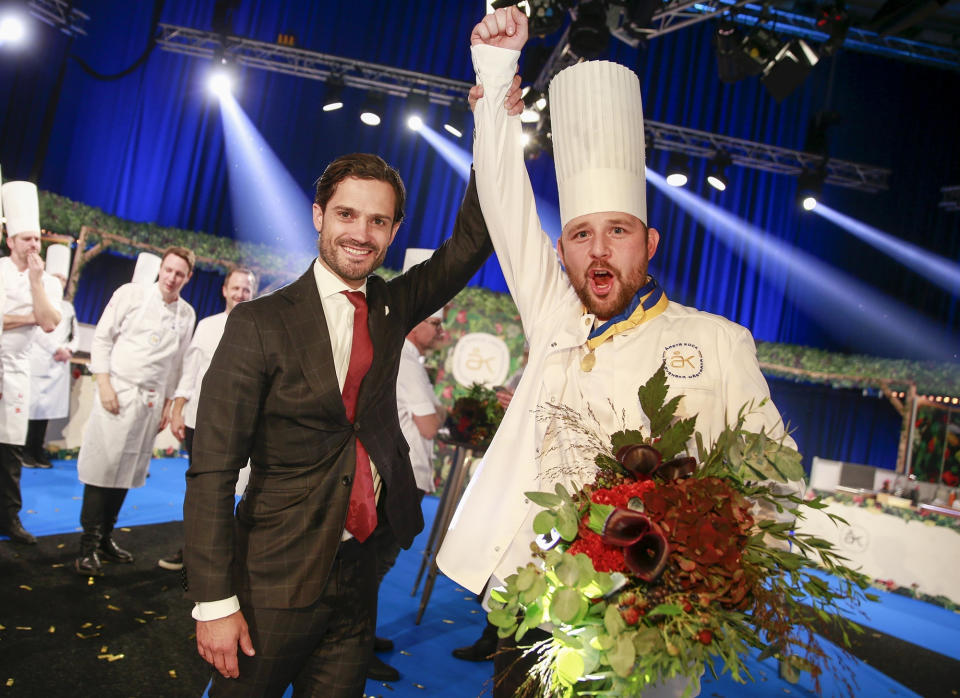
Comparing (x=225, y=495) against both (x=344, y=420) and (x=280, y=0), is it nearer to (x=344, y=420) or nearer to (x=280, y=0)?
(x=344, y=420)

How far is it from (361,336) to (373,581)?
68 centimetres

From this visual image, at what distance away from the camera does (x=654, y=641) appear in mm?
1150

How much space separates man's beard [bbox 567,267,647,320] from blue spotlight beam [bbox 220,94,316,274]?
1074cm

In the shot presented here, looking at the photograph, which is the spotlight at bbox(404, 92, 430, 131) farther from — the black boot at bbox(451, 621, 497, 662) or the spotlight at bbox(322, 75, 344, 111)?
the black boot at bbox(451, 621, 497, 662)

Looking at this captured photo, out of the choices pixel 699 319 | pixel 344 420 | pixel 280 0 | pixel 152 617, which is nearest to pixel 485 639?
pixel 152 617

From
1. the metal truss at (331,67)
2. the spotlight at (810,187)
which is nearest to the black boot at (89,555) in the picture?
the metal truss at (331,67)

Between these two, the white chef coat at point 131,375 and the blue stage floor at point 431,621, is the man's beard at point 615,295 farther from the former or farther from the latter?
the white chef coat at point 131,375

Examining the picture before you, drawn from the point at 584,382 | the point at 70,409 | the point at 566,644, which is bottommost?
the point at 70,409

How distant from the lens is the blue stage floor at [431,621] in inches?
141

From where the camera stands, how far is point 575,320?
71.9 inches

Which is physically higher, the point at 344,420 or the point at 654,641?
the point at 344,420

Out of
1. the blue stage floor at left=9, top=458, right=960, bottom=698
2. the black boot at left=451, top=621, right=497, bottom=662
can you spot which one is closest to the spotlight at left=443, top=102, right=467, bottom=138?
the blue stage floor at left=9, top=458, right=960, bottom=698

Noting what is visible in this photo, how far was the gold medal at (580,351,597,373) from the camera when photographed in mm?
1735

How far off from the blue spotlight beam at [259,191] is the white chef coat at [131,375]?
25.1 feet
